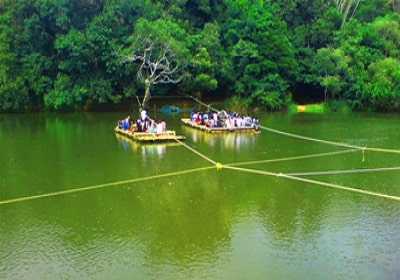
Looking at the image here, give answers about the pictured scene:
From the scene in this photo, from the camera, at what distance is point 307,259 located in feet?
30.7

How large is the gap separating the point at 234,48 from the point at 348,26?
31.0 feet

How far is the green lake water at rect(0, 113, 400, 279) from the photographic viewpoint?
30.2ft

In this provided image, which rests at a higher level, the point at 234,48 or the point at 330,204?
the point at 234,48

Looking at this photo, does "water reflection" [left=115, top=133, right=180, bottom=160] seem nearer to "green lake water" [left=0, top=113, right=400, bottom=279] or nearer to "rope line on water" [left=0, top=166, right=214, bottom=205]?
"green lake water" [left=0, top=113, right=400, bottom=279]

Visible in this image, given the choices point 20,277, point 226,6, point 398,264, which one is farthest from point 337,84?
point 20,277

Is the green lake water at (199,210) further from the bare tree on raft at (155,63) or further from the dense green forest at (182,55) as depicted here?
the dense green forest at (182,55)

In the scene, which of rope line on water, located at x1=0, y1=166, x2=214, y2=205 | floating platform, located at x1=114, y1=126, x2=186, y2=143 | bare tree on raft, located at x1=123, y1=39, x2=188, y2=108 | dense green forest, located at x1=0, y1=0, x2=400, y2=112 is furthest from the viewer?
dense green forest, located at x1=0, y1=0, x2=400, y2=112

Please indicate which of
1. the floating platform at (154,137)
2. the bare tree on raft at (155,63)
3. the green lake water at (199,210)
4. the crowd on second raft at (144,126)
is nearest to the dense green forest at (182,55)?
the bare tree on raft at (155,63)

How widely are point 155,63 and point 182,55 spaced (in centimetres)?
190

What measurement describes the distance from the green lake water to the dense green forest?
13018mm

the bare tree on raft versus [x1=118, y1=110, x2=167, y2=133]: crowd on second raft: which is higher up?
the bare tree on raft

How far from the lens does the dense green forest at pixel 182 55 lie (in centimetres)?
3372

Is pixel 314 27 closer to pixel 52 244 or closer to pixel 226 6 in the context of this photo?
pixel 226 6

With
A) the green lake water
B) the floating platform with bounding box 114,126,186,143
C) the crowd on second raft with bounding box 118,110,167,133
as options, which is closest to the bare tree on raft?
the crowd on second raft with bounding box 118,110,167,133
